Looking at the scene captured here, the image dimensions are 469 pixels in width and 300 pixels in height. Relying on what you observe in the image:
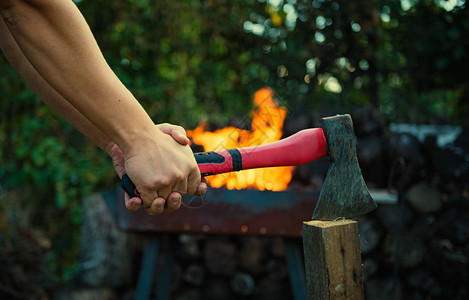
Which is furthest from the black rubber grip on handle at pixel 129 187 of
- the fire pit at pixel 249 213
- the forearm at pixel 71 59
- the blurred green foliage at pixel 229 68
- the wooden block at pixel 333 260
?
the blurred green foliage at pixel 229 68

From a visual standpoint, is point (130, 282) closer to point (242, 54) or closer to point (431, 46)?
point (242, 54)

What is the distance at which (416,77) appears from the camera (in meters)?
3.67

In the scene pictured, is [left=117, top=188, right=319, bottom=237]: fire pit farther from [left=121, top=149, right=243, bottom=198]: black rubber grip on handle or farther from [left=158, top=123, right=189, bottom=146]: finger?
[left=158, top=123, right=189, bottom=146]: finger

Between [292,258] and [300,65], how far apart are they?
6.09 ft

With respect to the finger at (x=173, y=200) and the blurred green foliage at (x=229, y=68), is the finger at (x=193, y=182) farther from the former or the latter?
the blurred green foliage at (x=229, y=68)

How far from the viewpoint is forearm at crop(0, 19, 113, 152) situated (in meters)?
1.31

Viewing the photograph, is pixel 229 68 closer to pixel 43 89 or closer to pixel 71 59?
pixel 43 89

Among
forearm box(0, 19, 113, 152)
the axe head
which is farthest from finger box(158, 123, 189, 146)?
the axe head

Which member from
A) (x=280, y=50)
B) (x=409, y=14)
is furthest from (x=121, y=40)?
(x=409, y=14)

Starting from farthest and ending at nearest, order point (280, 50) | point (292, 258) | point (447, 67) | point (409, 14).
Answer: point (280, 50) → point (409, 14) → point (447, 67) → point (292, 258)

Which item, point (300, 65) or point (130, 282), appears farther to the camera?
point (300, 65)

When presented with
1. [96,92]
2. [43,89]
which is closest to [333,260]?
[96,92]

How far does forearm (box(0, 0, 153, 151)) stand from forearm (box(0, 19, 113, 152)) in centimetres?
29

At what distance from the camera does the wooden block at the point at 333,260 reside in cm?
132
